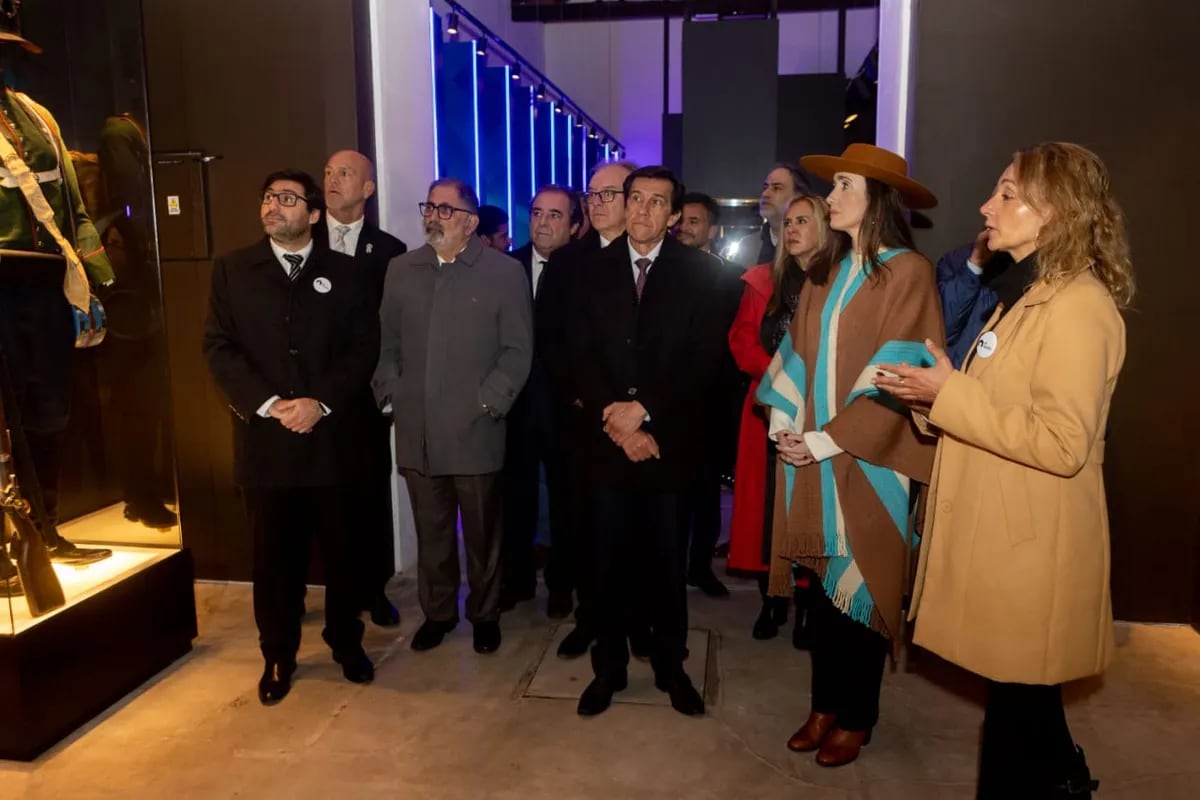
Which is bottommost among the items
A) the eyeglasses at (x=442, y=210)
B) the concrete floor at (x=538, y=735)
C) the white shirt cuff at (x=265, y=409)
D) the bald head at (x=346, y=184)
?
the concrete floor at (x=538, y=735)

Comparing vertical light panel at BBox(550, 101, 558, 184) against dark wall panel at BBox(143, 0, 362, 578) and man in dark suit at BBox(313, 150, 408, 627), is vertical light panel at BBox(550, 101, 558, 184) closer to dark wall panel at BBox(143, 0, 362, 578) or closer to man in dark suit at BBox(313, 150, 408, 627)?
dark wall panel at BBox(143, 0, 362, 578)

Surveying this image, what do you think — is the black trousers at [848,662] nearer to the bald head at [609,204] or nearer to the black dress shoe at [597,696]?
the black dress shoe at [597,696]

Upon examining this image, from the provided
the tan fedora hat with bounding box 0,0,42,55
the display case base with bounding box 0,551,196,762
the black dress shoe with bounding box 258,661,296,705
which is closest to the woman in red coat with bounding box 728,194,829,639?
the black dress shoe with bounding box 258,661,296,705

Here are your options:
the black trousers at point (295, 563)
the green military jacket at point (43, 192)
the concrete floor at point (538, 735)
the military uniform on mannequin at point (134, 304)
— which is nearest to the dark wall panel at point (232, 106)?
the military uniform on mannequin at point (134, 304)

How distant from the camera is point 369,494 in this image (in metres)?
3.64

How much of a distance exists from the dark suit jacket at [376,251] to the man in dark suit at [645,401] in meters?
1.07

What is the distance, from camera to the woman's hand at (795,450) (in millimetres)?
2328

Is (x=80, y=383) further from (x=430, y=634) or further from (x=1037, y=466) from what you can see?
(x=1037, y=466)

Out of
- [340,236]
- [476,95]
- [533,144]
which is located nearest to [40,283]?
[340,236]

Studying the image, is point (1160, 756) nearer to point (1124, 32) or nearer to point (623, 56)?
point (1124, 32)

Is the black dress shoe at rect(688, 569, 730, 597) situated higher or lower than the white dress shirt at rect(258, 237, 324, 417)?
lower

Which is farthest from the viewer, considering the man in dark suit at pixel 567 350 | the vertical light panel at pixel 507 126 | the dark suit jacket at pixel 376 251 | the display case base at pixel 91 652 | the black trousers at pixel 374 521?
the vertical light panel at pixel 507 126

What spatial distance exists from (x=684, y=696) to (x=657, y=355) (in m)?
1.11

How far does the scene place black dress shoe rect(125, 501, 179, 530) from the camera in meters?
3.21
